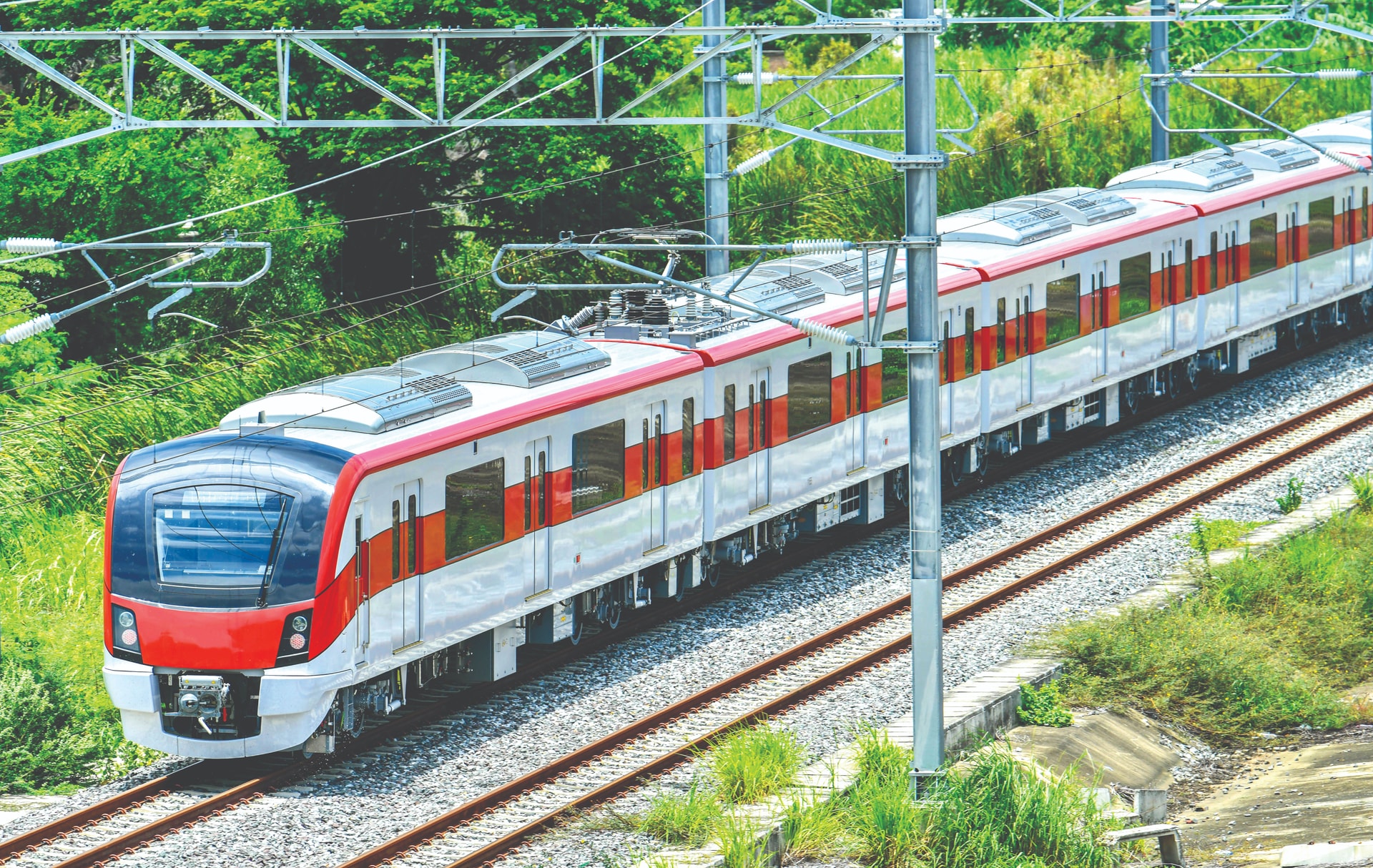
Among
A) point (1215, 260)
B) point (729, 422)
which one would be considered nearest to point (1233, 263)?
point (1215, 260)

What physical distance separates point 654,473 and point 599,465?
1.00 meters

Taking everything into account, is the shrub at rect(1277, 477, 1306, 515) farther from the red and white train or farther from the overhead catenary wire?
the overhead catenary wire

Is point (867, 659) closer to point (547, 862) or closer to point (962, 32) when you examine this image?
point (547, 862)

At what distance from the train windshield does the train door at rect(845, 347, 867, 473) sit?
8.84 meters

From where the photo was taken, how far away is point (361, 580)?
51.4 feet

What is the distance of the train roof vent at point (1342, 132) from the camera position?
109ft

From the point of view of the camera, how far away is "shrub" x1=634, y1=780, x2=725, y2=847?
45.7 feet

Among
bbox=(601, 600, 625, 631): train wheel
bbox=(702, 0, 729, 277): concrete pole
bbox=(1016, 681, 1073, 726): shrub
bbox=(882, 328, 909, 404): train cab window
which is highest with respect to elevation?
bbox=(702, 0, 729, 277): concrete pole

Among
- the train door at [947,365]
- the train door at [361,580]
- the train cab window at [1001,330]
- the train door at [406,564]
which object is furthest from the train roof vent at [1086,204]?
the train door at [361,580]

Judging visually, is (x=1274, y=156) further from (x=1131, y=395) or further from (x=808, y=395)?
(x=808, y=395)

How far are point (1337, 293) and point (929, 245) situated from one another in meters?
20.0

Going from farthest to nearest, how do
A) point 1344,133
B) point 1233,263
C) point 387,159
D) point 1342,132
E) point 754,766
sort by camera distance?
1. point 1342,132
2. point 1344,133
3. point 1233,263
4. point 387,159
5. point 754,766

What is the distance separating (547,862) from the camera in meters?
13.8

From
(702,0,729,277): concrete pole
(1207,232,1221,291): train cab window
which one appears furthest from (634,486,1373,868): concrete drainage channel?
(1207,232,1221,291): train cab window
